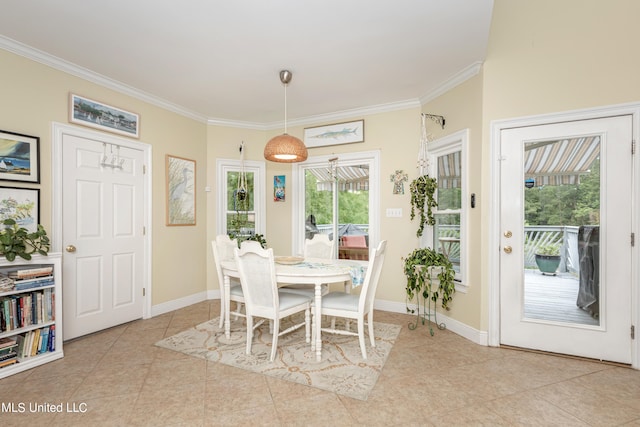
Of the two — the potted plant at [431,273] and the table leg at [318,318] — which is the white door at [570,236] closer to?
the potted plant at [431,273]

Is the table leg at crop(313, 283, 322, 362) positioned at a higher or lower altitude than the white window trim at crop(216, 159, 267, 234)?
lower

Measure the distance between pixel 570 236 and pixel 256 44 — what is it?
10.7ft

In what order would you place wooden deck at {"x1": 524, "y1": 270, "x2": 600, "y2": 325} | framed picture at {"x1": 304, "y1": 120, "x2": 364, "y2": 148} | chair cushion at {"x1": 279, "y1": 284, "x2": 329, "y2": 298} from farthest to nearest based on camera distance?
framed picture at {"x1": 304, "y1": 120, "x2": 364, "y2": 148} < chair cushion at {"x1": 279, "y1": 284, "x2": 329, "y2": 298} < wooden deck at {"x1": 524, "y1": 270, "x2": 600, "y2": 325}

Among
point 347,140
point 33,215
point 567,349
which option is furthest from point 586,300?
point 33,215

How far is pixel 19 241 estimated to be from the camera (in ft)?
8.18

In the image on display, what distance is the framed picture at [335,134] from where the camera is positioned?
4371 mm

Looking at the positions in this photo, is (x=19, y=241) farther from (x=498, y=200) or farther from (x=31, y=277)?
(x=498, y=200)

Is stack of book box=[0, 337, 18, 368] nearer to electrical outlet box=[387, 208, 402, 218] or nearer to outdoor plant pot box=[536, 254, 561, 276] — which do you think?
electrical outlet box=[387, 208, 402, 218]

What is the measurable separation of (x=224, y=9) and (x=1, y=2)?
1536 millimetres

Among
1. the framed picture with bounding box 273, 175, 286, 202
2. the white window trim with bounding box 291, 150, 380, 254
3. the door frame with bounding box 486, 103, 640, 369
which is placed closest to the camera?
the door frame with bounding box 486, 103, 640, 369

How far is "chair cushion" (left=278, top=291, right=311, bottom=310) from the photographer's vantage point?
2758 mm

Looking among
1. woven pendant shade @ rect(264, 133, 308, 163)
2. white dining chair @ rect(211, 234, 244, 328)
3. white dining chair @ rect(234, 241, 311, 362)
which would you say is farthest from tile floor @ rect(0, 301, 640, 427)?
woven pendant shade @ rect(264, 133, 308, 163)

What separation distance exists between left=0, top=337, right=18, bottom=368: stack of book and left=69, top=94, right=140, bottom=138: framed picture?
2005mm

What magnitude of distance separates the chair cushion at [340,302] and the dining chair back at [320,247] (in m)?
0.87
